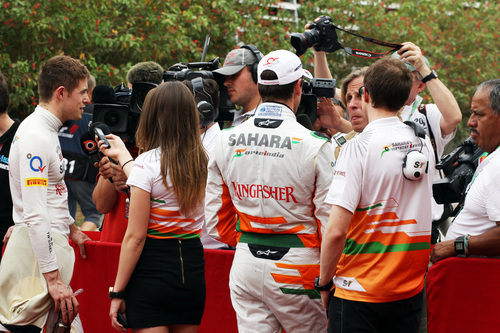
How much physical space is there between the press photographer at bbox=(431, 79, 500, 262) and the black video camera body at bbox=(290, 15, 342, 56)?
1.17 m

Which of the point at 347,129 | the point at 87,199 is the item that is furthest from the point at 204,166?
the point at 87,199

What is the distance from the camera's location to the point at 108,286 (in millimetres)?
4434

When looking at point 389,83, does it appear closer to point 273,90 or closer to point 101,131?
point 273,90

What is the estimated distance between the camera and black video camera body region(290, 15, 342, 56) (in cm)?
441

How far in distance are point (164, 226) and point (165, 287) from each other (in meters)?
0.34

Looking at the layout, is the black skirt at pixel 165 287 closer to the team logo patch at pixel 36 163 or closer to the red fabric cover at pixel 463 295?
the team logo patch at pixel 36 163

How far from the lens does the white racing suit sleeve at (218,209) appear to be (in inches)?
139

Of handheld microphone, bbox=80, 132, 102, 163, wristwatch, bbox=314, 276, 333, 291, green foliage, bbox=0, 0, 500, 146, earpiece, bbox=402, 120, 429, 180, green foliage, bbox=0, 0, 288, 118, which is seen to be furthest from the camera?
green foliage, bbox=0, 0, 500, 146

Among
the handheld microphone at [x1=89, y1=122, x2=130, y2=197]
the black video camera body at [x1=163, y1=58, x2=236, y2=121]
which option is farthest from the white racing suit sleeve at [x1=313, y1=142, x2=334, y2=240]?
the black video camera body at [x1=163, y1=58, x2=236, y2=121]

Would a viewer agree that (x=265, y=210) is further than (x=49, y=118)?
No

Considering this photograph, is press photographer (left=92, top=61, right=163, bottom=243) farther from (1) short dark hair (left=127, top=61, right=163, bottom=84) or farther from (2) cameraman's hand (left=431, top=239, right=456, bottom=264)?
(2) cameraman's hand (left=431, top=239, right=456, bottom=264)

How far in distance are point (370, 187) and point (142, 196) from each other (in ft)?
4.02

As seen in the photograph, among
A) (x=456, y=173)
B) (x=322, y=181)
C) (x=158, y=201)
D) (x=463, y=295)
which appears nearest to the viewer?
(x=322, y=181)

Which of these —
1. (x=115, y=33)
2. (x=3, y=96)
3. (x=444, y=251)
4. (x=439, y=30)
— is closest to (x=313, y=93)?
(x=444, y=251)
